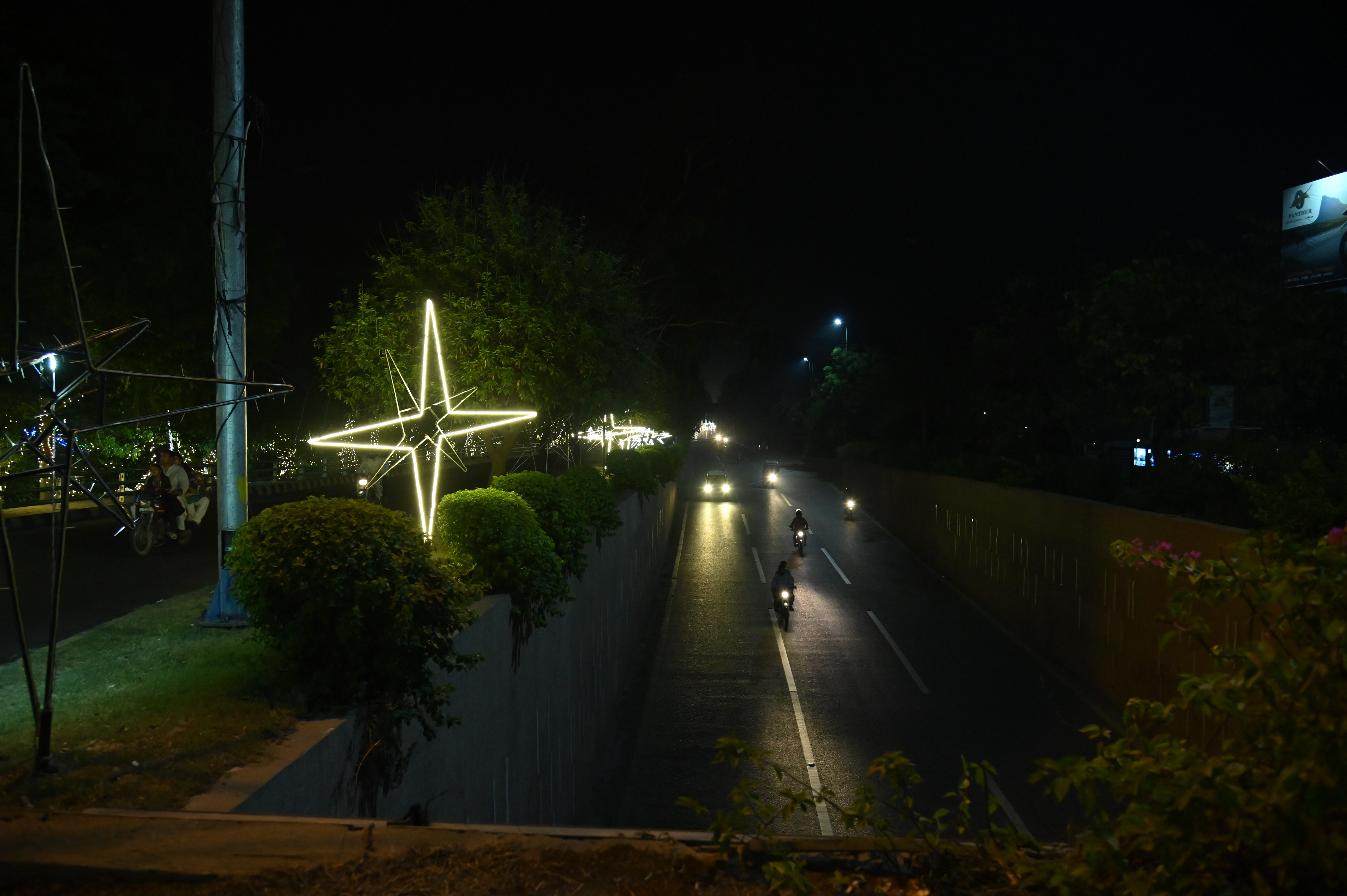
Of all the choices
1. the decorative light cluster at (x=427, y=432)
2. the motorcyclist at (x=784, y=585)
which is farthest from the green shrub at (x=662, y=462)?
the decorative light cluster at (x=427, y=432)

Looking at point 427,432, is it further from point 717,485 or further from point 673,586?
point 717,485

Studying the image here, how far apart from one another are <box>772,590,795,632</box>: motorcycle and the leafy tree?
6249mm

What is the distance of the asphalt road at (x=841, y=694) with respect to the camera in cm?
1317

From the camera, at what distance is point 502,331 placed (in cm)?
1681

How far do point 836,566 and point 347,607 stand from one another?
25938 millimetres

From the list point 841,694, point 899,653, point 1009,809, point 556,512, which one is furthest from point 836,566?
point 556,512

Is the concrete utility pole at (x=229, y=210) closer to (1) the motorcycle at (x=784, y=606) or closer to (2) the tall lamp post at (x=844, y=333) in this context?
(1) the motorcycle at (x=784, y=606)

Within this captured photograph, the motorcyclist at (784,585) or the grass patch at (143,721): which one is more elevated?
the grass patch at (143,721)

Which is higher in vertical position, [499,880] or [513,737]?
[499,880]

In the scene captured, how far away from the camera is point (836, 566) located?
30844 mm

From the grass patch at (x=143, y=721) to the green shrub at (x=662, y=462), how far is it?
75.0 ft

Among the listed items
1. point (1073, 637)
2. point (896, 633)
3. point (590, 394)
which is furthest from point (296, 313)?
point (1073, 637)

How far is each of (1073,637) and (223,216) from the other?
15363mm

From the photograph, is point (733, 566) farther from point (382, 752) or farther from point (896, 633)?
point (382, 752)
